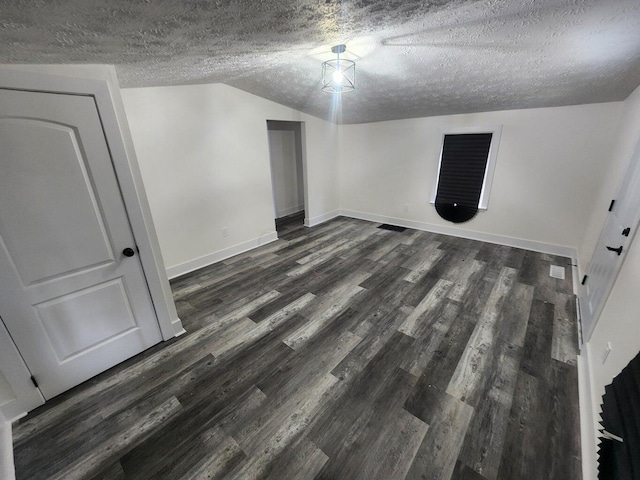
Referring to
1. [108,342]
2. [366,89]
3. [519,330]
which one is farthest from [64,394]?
[366,89]

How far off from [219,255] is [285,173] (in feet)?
9.06

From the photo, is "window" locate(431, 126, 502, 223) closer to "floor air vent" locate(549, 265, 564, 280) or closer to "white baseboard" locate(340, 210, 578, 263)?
"white baseboard" locate(340, 210, 578, 263)

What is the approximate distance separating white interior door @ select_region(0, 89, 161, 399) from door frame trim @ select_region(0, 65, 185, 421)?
42mm

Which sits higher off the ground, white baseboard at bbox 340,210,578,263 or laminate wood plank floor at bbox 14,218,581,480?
white baseboard at bbox 340,210,578,263

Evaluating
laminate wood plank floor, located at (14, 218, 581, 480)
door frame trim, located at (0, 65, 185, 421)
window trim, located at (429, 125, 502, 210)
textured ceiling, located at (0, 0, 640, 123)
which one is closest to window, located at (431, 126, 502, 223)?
window trim, located at (429, 125, 502, 210)

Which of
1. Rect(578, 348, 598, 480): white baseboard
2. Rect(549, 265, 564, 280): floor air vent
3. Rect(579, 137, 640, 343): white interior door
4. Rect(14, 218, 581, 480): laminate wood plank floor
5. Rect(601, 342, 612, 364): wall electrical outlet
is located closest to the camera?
Rect(578, 348, 598, 480): white baseboard

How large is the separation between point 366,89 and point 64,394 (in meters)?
4.19

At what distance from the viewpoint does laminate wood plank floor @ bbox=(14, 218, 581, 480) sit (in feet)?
4.41

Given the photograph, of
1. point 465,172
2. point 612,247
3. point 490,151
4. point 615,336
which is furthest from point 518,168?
point 615,336

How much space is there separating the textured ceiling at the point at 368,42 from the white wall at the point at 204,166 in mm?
263

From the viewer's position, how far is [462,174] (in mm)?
4066

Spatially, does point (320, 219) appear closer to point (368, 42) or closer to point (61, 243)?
point (368, 42)

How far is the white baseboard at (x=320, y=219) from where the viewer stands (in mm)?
5120

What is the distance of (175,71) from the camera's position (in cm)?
216
